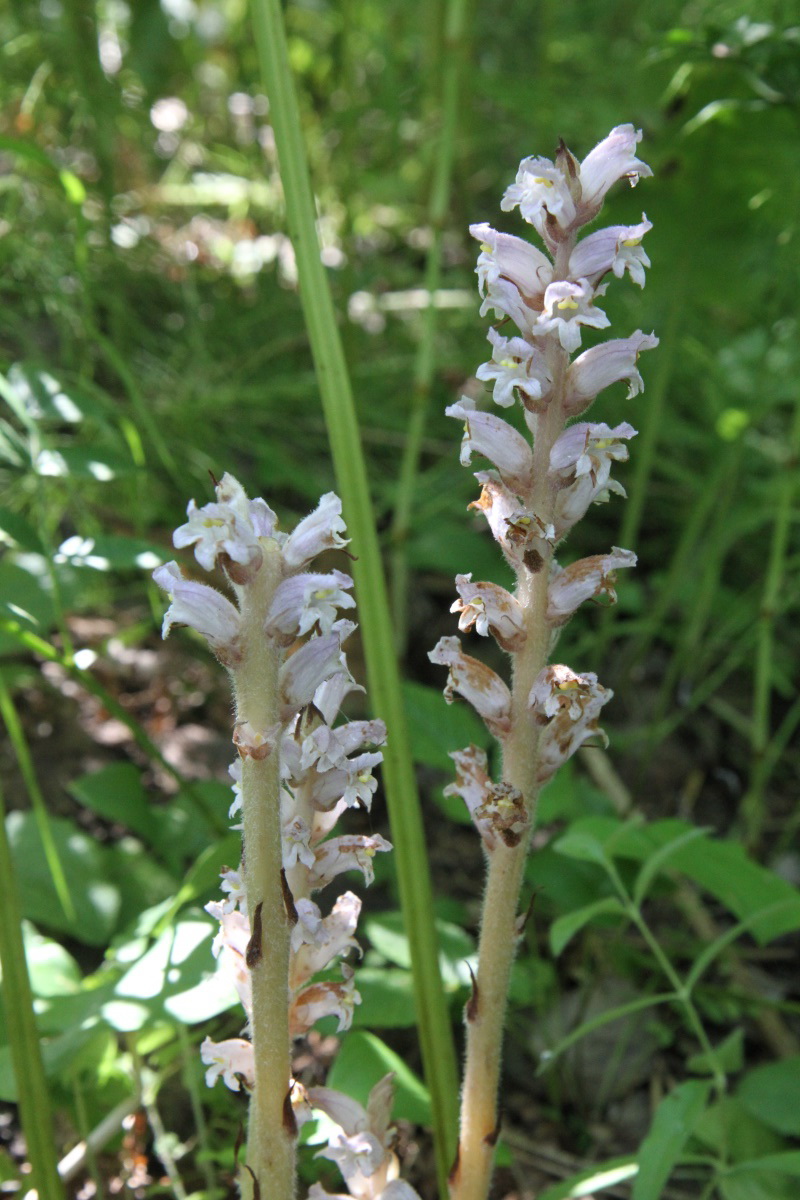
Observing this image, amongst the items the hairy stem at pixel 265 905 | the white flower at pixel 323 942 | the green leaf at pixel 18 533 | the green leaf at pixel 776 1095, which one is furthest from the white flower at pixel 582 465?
the green leaf at pixel 776 1095

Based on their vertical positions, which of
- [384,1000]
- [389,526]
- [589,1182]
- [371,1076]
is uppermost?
[389,526]

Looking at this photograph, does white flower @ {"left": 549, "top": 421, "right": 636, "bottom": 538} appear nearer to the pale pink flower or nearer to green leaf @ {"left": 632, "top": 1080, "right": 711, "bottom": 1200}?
the pale pink flower

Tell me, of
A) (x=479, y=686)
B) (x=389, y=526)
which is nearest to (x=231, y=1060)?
(x=479, y=686)

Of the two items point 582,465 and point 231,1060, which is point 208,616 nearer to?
point 582,465

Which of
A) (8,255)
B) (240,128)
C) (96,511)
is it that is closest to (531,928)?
(96,511)

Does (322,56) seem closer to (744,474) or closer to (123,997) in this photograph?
(744,474)

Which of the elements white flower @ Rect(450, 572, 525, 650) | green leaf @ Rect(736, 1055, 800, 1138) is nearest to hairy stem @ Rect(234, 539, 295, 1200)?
white flower @ Rect(450, 572, 525, 650)
